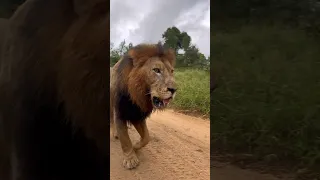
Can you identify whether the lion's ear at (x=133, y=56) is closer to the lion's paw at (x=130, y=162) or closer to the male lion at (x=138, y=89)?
the male lion at (x=138, y=89)

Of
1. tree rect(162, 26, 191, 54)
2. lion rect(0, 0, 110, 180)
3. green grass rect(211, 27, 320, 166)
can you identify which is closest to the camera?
lion rect(0, 0, 110, 180)

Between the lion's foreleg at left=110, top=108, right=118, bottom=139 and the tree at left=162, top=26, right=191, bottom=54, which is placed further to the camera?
the lion's foreleg at left=110, top=108, right=118, bottom=139

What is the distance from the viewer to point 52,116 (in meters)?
2.00

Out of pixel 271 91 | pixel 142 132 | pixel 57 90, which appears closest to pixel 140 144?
pixel 142 132

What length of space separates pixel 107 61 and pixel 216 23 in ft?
3.71

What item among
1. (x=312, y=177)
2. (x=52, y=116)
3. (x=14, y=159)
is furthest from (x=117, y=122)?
(x=312, y=177)

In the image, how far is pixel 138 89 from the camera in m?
2.08

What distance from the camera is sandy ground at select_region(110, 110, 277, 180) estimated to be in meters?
2.14

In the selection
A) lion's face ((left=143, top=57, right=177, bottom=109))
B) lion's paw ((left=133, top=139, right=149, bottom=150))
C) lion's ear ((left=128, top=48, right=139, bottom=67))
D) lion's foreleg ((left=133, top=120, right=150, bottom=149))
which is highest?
lion's ear ((left=128, top=48, right=139, bottom=67))

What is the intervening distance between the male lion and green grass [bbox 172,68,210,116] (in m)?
0.10

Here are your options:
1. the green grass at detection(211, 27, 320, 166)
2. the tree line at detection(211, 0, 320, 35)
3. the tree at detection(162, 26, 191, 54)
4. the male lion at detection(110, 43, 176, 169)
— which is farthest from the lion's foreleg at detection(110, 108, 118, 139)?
the tree line at detection(211, 0, 320, 35)

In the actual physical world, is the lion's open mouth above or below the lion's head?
below

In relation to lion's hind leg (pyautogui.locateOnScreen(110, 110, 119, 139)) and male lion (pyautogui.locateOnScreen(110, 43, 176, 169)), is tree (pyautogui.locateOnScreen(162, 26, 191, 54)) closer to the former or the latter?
male lion (pyautogui.locateOnScreen(110, 43, 176, 169))

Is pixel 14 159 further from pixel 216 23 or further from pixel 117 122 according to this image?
pixel 216 23
